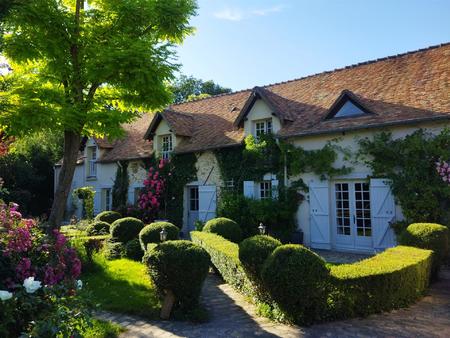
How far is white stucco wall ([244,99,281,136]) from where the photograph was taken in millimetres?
13781

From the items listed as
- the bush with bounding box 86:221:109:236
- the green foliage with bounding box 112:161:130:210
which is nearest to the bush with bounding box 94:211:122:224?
the bush with bounding box 86:221:109:236

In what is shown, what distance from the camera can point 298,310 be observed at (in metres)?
5.52

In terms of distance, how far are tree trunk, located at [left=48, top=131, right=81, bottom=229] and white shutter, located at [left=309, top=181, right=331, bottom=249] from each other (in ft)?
24.7

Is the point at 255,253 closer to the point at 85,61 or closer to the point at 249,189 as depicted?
the point at 85,61

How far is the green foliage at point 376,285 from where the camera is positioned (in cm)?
569

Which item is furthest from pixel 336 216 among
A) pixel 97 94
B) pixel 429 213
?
pixel 97 94

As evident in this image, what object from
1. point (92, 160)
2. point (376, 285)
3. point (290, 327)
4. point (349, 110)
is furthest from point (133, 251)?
point (92, 160)

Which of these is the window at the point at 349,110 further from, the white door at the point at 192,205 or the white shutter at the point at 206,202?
the white door at the point at 192,205

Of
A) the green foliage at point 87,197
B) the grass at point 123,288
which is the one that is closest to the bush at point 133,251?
the grass at point 123,288

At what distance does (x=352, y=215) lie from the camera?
11.9 meters

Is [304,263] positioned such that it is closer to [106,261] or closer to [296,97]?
[106,261]

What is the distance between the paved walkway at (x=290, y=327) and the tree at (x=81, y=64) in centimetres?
475

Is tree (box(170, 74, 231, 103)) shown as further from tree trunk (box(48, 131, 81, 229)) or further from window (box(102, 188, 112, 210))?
tree trunk (box(48, 131, 81, 229))

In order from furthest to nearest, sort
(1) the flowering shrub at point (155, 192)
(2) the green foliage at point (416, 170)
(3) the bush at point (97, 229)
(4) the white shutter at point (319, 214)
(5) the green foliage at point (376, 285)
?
(1) the flowering shrub at point (155, 192)
(3) the bush at point (97, 229)
(4) the white shutter at point (319, 214)
(2) the green foliage at point (416, 170)
(5) the green foliage at point (376, 285)
